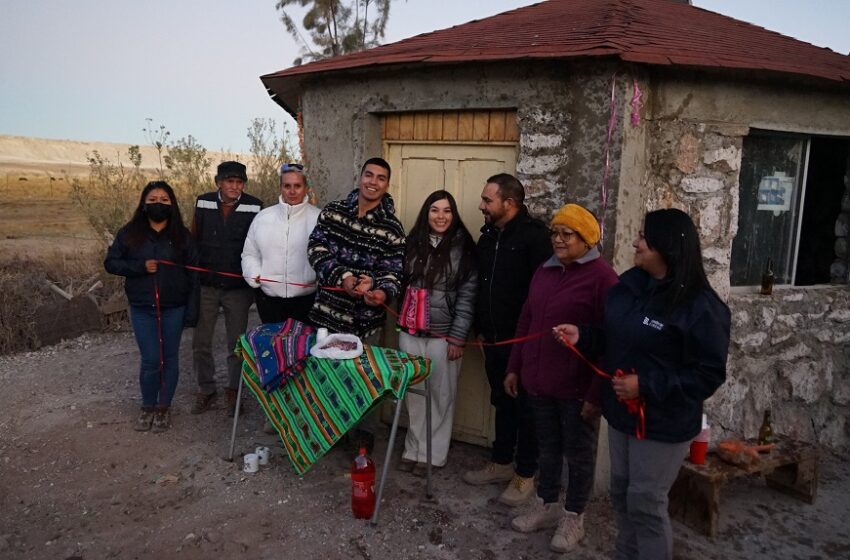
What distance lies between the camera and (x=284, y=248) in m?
4.81

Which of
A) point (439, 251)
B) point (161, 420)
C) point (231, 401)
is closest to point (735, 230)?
point (439, 251)

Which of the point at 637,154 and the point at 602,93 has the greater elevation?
the point at 602,93

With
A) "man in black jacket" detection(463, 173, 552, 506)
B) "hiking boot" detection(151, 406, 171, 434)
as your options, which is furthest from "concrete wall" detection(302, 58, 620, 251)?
"hiking boot" detection(151, 406, 171, 434)

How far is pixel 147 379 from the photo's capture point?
5027 millimetres

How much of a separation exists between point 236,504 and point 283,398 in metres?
0.72

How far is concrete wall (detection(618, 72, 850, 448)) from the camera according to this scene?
4152 millimetres

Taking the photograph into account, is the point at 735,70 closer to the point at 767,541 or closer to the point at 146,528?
the point at 767,541

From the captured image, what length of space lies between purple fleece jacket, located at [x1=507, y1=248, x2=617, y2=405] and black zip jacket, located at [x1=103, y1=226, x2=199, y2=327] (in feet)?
9.33

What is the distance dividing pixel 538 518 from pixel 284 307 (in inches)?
96.7

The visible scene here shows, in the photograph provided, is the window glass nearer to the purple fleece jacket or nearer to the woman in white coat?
the purple fleece jacket

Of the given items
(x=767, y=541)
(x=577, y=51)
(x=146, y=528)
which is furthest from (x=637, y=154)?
(x=146, y=528)

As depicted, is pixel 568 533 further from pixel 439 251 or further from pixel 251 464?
pixel 251 464

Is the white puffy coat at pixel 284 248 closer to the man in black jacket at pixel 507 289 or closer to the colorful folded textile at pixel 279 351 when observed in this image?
the colorful folded textile at pixel 279 351

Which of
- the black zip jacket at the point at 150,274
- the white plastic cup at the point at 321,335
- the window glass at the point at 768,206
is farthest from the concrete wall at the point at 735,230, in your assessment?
the black zip jacket at the point at 150,274
